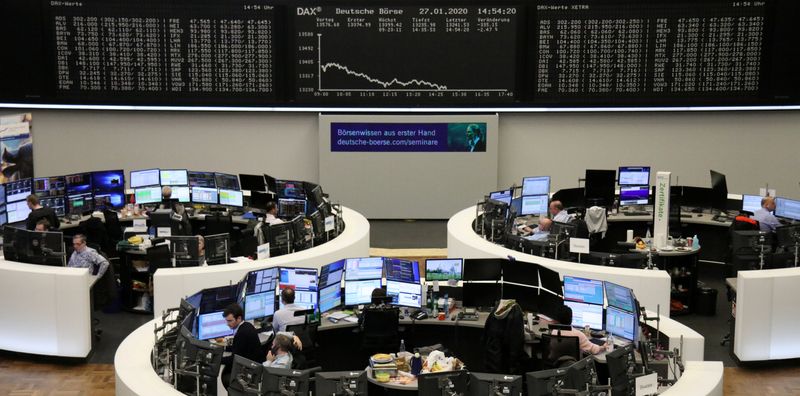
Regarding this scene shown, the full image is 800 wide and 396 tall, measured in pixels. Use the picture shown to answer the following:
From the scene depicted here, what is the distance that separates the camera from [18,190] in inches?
526

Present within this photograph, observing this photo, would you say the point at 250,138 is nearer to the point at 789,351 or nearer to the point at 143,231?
the point at 143,231

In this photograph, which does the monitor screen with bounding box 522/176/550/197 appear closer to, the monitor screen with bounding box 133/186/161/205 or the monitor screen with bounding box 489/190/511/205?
the monitor screen with bounding box 489/190/511/205

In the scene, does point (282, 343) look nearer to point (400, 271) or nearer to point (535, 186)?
point (400, 271)

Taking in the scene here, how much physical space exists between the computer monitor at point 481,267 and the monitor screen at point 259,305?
6.62 feet

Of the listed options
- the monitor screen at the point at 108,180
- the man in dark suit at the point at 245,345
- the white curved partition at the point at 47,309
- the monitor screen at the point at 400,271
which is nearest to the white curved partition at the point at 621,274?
the monitor screen at the point at 400,271

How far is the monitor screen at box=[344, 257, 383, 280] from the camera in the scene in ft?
33.8

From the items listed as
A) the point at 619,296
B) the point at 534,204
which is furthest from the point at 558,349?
the point at 534,204

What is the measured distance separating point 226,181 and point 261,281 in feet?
16.4

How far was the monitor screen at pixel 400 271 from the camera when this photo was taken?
405 inches

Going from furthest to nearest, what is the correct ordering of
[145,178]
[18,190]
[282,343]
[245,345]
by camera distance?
[145,178]
[18,190]
[245,345]
[282,343]

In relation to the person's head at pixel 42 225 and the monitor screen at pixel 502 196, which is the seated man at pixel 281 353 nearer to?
the person's head at pixel 42 225

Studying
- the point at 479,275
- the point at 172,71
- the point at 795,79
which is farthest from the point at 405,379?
the point at 795,79

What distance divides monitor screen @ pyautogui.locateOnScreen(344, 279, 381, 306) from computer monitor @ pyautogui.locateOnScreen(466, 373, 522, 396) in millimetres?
2750

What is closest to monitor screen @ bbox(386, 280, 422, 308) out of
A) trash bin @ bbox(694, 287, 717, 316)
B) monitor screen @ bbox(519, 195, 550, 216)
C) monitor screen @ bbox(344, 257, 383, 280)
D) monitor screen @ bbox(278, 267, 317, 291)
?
monitor screen @ bbox(344, 257, 383, 280)
